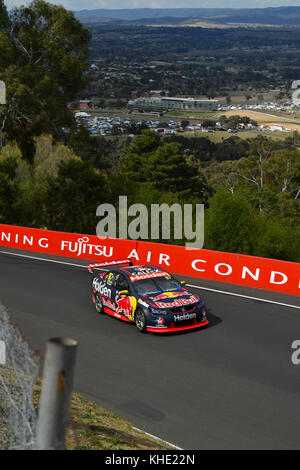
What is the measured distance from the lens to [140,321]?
15.9 meters

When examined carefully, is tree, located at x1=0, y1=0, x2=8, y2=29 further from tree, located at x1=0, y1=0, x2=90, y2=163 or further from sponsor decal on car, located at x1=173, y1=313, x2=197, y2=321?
sponsor decal on car, located at x1=173, y1=313, x2=197, y2=321

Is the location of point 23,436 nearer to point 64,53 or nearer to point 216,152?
point 64,53

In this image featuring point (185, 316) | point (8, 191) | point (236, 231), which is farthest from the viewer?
point (8, 191)

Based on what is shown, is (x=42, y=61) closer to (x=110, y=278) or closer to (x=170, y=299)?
(x=110, y=278)

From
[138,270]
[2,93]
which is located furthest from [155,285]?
[2,93]

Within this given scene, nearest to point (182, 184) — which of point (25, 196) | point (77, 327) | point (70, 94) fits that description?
point (70, 94)

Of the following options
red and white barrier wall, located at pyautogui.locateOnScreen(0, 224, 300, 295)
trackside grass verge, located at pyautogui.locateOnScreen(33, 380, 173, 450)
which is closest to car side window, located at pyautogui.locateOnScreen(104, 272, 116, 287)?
red and white barrier wall, located at pyautogui.locateOnScreen(0, 224, 300, 295)

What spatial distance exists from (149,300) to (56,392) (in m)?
11.1

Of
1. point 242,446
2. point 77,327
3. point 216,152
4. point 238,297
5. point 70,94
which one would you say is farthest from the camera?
point 216,152

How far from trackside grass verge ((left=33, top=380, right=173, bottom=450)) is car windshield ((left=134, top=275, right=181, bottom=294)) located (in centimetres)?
554

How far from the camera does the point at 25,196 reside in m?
40.4

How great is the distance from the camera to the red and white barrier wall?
2048 centimetres

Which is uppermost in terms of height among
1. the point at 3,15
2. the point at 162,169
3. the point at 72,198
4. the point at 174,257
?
the point at 3,15
